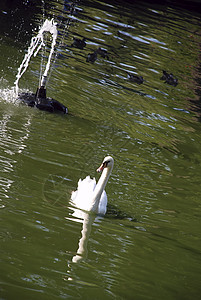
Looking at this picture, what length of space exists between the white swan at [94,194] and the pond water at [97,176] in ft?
0.54

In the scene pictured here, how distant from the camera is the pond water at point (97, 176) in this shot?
5922 millimetres

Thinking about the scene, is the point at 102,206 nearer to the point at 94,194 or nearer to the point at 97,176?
the point at 94,194

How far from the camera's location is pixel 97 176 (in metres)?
9.36

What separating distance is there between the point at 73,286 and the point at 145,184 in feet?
12.7

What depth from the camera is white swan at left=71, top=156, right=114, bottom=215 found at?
7.51 metres

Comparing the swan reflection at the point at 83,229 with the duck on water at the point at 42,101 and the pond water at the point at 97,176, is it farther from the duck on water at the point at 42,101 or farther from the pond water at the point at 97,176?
the duck on water at the point at 42,101

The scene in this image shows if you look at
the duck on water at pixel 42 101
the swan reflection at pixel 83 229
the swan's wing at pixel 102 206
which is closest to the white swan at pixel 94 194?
the swan's wing at pixel 102 206

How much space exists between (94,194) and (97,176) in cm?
184

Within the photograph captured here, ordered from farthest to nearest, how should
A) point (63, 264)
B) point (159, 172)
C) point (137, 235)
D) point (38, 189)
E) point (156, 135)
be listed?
point (156, 135) → point (159, 172) → point (38, 189) → point (137, 235) → point (63, 264)

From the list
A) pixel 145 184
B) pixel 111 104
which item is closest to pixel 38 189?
pixel 145 184

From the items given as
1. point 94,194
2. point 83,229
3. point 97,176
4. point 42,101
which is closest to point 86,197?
point 94,194

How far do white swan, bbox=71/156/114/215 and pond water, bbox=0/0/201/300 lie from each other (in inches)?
6.5

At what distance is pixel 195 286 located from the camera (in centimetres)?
632

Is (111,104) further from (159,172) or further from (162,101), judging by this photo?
(159,172)
